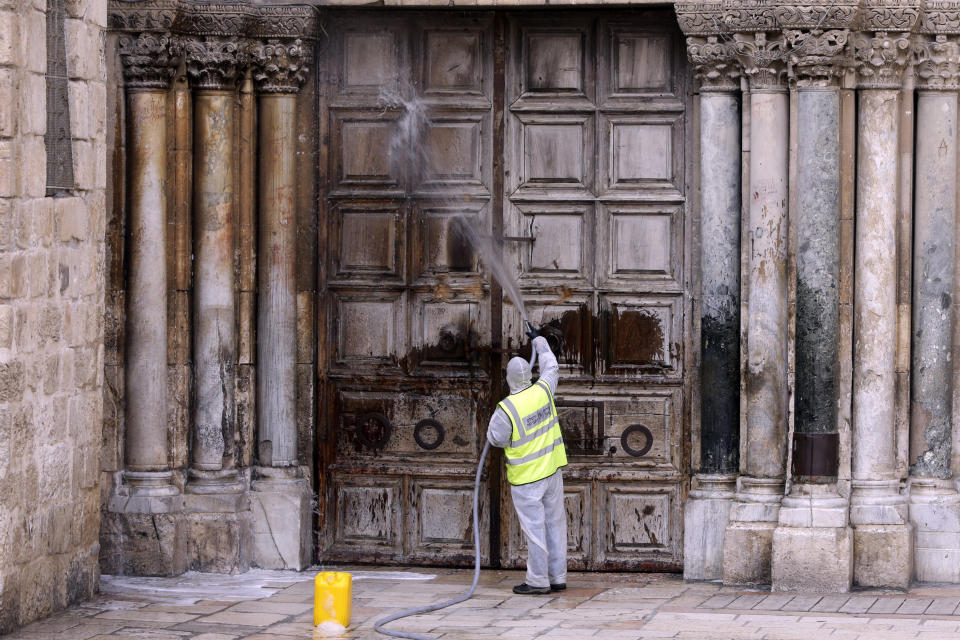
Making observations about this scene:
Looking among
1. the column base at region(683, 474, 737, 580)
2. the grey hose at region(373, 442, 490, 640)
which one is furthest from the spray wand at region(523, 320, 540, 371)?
the column base at region(683, 474, 737, 580)

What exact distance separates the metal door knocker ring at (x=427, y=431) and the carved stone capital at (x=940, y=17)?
366 cm


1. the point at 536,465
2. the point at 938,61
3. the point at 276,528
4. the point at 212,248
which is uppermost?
the point at 938,61

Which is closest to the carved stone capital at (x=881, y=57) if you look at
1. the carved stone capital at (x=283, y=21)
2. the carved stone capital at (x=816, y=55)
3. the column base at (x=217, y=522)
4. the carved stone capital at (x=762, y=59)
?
the carved stone capital at (x=816, y=55)

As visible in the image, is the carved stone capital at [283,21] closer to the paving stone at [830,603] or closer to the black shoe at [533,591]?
the black shoe at [533,591]

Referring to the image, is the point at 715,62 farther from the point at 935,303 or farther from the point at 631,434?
the point at 631,434

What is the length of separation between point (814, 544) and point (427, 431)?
2.47m

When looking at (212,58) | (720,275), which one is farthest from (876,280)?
(212,58)

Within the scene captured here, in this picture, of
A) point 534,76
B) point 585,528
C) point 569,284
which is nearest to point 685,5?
point 534,76

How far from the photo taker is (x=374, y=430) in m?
9.84

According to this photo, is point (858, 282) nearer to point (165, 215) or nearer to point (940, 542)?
point (940, 542)

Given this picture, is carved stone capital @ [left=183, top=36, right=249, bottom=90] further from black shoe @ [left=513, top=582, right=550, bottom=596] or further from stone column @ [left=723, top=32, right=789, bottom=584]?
black shoe @ [left=513, top=582, right=550, bottom=596]

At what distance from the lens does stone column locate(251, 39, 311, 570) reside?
9633mm

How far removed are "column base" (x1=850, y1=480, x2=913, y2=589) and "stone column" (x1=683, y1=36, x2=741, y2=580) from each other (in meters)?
0.74

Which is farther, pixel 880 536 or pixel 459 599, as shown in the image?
pixel 880 536
